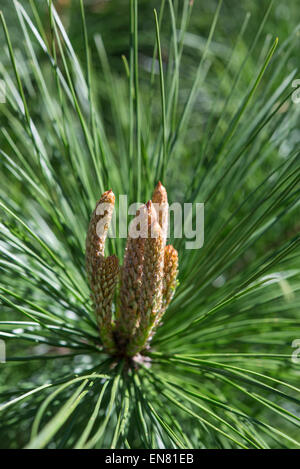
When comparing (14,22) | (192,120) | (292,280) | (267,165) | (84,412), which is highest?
(14,22)

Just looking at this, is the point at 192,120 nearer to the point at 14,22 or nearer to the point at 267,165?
the point at 267,165

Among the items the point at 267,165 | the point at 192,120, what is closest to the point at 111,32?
the point at 192,120

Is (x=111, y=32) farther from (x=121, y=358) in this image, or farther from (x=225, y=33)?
(x=121, y=358)

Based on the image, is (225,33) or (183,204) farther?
(225,33)

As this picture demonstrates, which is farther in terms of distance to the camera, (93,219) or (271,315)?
(271,315)

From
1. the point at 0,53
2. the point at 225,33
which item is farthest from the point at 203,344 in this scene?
the point at 225,33

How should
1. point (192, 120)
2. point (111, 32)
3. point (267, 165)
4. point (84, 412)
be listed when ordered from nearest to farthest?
point (84, 412)
point (267, 165)
point (192, 120)
point (111, 32)

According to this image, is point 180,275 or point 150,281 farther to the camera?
point 180,275

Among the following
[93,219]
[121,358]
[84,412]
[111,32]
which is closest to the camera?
[93,219]

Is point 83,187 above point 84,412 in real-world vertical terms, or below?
above
